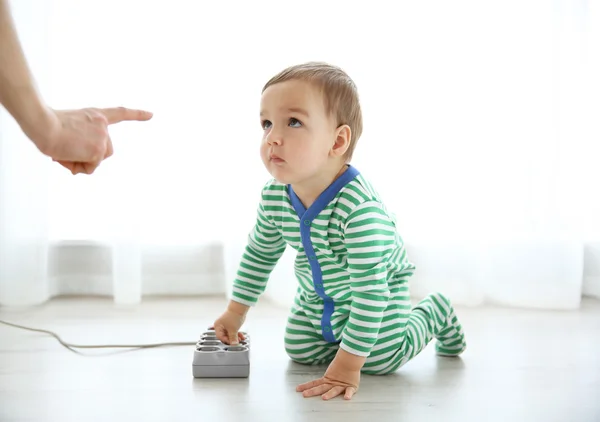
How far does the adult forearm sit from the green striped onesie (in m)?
0.48

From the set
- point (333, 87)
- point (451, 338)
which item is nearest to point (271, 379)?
point (451, 338)

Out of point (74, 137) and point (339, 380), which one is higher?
point (74, 137)

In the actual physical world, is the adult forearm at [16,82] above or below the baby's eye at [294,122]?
above

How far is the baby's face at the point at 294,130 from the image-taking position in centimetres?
109

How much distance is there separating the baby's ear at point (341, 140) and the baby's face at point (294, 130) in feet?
0.08

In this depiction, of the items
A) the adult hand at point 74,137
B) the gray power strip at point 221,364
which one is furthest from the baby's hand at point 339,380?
the adult hand at point 74,137

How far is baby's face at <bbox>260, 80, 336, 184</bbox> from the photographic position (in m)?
1.09

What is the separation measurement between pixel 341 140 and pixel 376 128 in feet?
2.02

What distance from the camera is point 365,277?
3.58ft

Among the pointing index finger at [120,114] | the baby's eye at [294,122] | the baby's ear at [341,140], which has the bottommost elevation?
the baby's ear at [341,140]

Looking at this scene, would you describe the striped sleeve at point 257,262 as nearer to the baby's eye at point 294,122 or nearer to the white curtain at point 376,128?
the baby's eye at point 294,122

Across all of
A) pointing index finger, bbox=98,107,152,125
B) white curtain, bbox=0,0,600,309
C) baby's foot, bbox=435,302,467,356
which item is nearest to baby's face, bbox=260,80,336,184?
pointing index finger, bbox=98,107,152,125

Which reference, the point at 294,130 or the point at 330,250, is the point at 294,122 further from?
the point at 330,250

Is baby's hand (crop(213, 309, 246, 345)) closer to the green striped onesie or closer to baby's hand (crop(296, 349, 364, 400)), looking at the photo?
the green striped onesie
